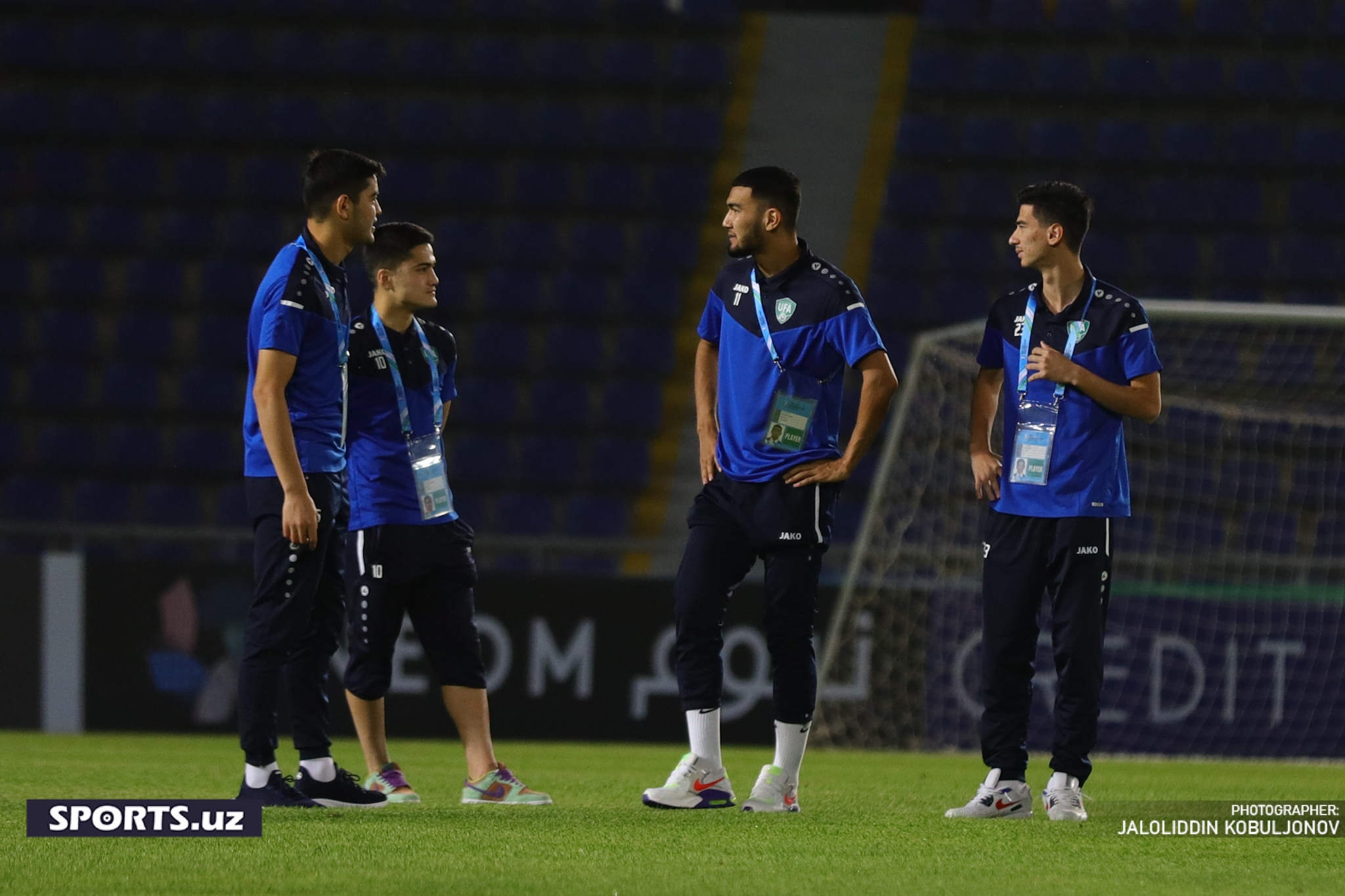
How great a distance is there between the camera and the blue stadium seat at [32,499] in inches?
474

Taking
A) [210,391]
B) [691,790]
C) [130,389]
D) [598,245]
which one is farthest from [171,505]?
[691,790]

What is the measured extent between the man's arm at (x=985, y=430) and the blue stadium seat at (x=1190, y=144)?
933 centimetres

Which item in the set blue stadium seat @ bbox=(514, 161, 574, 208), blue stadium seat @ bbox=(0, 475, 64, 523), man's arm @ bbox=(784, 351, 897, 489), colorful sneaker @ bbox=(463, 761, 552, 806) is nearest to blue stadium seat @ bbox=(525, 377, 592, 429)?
blue stadium seat @ bbox=(514, 161, 574, 208)

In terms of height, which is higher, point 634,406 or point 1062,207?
point 1062,207

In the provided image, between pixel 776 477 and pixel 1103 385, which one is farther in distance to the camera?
pixel 776 477

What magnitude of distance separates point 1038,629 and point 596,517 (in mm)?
7383

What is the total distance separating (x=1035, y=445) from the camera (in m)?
4.79

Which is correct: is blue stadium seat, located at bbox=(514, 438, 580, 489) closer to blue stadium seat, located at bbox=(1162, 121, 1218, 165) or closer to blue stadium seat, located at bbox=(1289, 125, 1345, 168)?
blue stadium seat, located at bbox=(1162, 121, 1218, 165)

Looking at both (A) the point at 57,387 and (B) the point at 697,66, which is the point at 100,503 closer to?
(A) the point at 57,387

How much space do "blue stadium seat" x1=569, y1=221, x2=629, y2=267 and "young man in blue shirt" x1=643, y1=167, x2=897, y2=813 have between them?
8.36m

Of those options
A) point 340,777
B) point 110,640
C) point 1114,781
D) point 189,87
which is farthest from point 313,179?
point 189,87

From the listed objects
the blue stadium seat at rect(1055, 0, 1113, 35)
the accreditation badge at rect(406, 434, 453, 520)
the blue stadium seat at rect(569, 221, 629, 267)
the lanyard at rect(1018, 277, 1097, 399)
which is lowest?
the accreditation badge at rect(406, 434, 453, 520)

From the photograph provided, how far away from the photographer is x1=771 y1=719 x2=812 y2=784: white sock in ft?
15.8

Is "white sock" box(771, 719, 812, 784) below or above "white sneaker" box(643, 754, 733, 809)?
above
